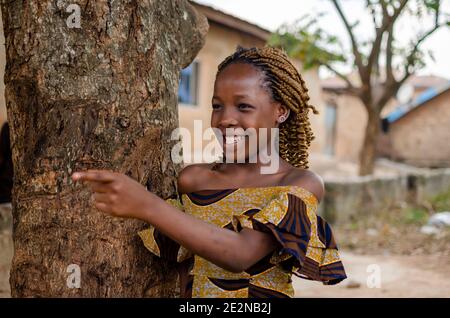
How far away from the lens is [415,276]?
5.31 metres

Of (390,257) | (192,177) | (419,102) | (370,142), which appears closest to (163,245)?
(192,177)

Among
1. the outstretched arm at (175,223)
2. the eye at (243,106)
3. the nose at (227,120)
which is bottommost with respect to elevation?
the outstretched arm at (175,223)

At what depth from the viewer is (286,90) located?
5.68ft

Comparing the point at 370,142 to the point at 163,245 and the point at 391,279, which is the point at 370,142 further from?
the point at 163,245

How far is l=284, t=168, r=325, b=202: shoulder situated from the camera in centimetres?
161

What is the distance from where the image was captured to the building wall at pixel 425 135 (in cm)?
1505

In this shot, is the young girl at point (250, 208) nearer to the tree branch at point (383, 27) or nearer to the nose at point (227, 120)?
the nose at point (227, 120)

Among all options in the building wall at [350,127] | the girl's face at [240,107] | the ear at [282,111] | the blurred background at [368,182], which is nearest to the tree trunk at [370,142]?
the blurred background at [368,182]

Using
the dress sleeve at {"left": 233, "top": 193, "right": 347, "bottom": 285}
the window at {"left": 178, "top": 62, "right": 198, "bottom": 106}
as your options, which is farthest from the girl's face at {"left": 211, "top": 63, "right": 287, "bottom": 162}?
the window at {"left": 178, "top": 62, "right": 198, "bottom": 106}

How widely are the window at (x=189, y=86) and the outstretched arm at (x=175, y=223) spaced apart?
8432 mm
